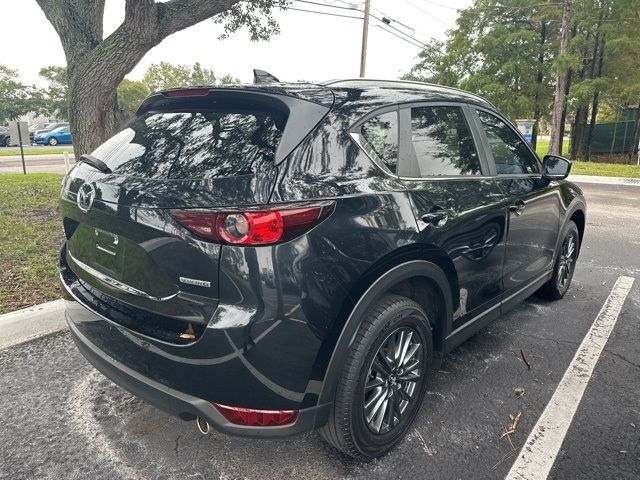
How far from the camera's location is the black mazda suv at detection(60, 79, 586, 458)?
5.77 ft

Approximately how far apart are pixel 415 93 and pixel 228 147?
1175 mm

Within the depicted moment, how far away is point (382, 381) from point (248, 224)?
1028mm

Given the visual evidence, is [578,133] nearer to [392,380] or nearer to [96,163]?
[392,380]

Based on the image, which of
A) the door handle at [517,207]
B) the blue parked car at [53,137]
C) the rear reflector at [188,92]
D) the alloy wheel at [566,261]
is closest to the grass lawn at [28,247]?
the rear reflector at [188,92]

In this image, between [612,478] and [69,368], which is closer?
[612,478]

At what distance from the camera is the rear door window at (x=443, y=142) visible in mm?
2498

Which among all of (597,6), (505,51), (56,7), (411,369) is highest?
(597,6)

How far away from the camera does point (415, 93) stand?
102 inches

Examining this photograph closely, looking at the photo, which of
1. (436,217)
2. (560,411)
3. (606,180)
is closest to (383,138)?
(436,217)

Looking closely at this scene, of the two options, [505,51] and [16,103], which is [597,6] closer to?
[505,51]

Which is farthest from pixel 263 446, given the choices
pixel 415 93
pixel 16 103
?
pixel 16 103

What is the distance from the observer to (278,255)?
5.68 feet

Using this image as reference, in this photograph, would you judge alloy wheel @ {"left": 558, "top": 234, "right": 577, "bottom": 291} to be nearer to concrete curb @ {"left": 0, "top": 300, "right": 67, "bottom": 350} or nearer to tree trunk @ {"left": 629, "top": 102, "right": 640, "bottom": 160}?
concrete curb @ {"left": 0, "top": 300, "right": 67, "bottom": 350}

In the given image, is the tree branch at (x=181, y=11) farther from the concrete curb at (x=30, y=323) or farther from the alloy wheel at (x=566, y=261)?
the alloy wheel at (x=566, y=261)
